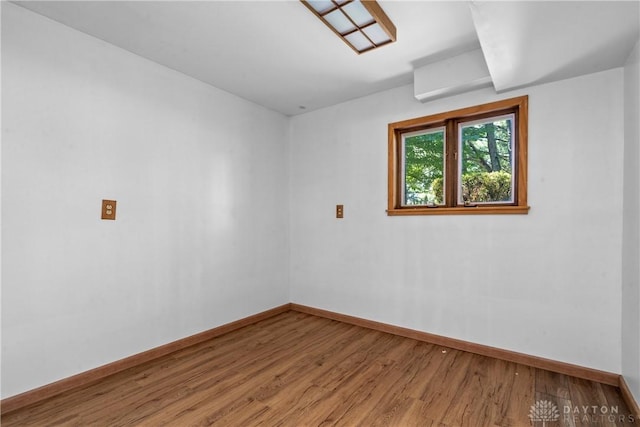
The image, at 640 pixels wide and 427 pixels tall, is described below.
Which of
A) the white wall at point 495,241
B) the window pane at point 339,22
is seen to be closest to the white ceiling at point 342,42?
the window pane at point 339,22

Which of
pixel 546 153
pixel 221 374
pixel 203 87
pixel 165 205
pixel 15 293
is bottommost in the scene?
pixel 221 374

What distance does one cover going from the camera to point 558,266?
2.44 meters

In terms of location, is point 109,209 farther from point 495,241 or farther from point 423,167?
point 495,241

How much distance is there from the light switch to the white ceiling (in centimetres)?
126

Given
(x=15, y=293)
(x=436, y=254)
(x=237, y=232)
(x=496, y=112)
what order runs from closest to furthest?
1. (x=15, y=293)
2. (x=496, y=112)
3. (x=436, y=254)
4. (x=237, y=232)

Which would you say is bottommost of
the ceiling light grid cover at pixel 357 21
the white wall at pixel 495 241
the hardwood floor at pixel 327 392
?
the hardwood floor at pixel 327 392

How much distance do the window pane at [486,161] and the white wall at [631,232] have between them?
733 mm

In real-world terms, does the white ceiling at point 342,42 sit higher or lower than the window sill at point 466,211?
higher

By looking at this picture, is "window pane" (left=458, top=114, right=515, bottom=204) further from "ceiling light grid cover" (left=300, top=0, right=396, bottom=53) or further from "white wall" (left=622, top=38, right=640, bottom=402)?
"ceiling light grid cover" (left=300, top=0, right=396, bottom=53)

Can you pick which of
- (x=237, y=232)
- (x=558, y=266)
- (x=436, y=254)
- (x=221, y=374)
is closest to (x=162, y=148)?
(x=237, y=232)

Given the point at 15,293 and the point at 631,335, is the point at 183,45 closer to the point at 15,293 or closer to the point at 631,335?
the point at 15,293

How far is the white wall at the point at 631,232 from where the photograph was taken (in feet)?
6.29

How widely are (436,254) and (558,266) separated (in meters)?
0.94

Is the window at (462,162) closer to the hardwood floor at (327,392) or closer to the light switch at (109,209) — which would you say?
the hardwood floor at (327,392)
